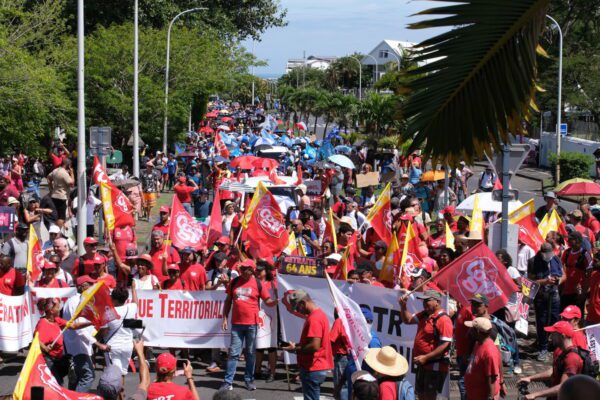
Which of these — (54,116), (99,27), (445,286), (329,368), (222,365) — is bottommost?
(222,365)

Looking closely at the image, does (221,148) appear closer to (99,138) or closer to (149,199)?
(149,199)

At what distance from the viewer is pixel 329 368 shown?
9117 millimetres

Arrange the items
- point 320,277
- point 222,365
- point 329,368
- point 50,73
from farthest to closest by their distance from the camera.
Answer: point 50,73 → point 222,365 → point 320,277 → point 329,368

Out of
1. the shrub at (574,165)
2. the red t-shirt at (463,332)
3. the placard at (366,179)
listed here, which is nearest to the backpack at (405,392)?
the red t-shirt at (463,332)

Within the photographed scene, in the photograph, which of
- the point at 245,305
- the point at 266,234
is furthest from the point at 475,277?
the point at 266,234

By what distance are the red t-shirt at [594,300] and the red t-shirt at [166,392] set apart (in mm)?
5500

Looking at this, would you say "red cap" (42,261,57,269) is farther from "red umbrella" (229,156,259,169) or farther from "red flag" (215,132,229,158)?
"red flag" (215,132,229,158)

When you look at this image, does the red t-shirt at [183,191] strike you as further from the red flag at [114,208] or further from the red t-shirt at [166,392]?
the red t-shirt at [166,392]

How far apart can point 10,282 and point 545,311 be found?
6.56m

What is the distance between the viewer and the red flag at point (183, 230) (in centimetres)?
1448

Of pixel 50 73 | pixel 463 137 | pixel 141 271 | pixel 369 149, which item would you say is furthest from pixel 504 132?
pixel 369 149

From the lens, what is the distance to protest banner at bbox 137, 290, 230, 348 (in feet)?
38.9

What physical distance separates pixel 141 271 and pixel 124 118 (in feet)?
76.3

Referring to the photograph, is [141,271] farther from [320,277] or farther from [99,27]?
[99,27]
